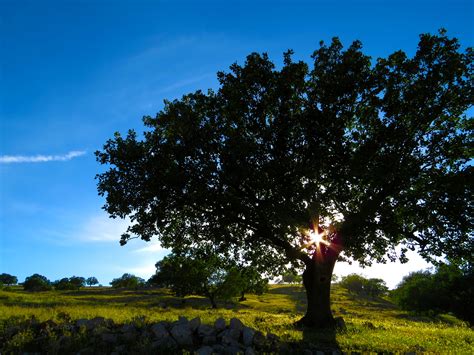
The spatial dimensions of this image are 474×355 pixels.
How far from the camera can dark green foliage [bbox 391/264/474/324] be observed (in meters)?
59.8

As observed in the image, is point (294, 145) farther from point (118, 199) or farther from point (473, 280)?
point (473, 280)

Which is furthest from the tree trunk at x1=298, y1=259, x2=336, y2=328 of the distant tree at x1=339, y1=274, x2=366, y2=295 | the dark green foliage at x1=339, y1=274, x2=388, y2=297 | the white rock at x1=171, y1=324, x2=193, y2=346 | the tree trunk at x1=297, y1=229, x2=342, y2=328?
the distant tree at x1=339, y1=274, x2=366, y2=295

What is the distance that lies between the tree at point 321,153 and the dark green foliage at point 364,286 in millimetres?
145305

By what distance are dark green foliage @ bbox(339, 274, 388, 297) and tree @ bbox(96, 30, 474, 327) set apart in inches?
5721

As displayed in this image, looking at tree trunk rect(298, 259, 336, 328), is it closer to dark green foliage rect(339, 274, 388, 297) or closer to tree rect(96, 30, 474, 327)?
tree rect(96, 30, 474, 327)

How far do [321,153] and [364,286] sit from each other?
16010 centimetres

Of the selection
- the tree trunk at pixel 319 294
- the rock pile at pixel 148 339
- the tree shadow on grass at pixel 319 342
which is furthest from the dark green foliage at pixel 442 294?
the rock pile at pixel 148 339

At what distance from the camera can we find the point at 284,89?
23516 mm

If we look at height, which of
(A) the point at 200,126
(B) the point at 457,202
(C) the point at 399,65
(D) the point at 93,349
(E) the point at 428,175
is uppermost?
(C) the point at 399,65

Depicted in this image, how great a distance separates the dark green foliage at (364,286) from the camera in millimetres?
157725

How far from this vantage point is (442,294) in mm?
75250

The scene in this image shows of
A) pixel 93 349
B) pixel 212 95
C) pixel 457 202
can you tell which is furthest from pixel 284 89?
pixel 93 349

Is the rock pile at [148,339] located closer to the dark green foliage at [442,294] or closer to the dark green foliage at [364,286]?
the dark green foliage at [442,294]

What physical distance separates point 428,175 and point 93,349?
70.5 ft
